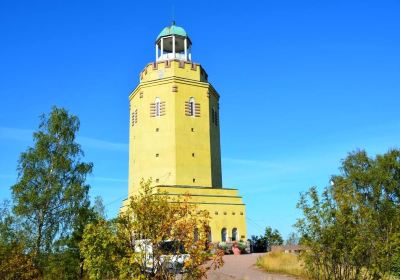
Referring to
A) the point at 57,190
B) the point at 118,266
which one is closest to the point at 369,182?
the point at 57,190

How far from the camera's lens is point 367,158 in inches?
1578

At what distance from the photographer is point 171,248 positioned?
37.1 ft

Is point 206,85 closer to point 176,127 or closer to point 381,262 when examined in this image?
point 176,127

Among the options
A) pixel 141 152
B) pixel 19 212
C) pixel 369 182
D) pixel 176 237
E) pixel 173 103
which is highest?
pixel 173 103

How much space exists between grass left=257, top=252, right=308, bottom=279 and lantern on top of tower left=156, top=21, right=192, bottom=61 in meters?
23.3

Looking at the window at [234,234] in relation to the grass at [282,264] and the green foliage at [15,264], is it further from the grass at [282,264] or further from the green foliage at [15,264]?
the green foliage at [15,264]

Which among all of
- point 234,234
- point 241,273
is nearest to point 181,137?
point 234,234

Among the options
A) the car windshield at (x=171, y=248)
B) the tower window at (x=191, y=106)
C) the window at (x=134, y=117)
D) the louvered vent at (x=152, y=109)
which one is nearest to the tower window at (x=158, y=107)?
the louvered vent at (x=152, y=109)

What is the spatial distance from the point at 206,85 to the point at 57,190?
19.6 meters

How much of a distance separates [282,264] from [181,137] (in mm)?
18176

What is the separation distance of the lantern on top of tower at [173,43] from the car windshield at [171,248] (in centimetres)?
3164

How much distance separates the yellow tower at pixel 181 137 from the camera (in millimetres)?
36531

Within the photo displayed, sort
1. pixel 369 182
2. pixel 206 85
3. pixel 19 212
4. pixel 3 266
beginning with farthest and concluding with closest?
1. pixel 206 85
2. pixel 369 182
3. pixel 19 212
4. pixel 3 266

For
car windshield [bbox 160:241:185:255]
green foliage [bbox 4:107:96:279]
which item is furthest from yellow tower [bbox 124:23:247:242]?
car windshield [bbox 160:241:185:255]
